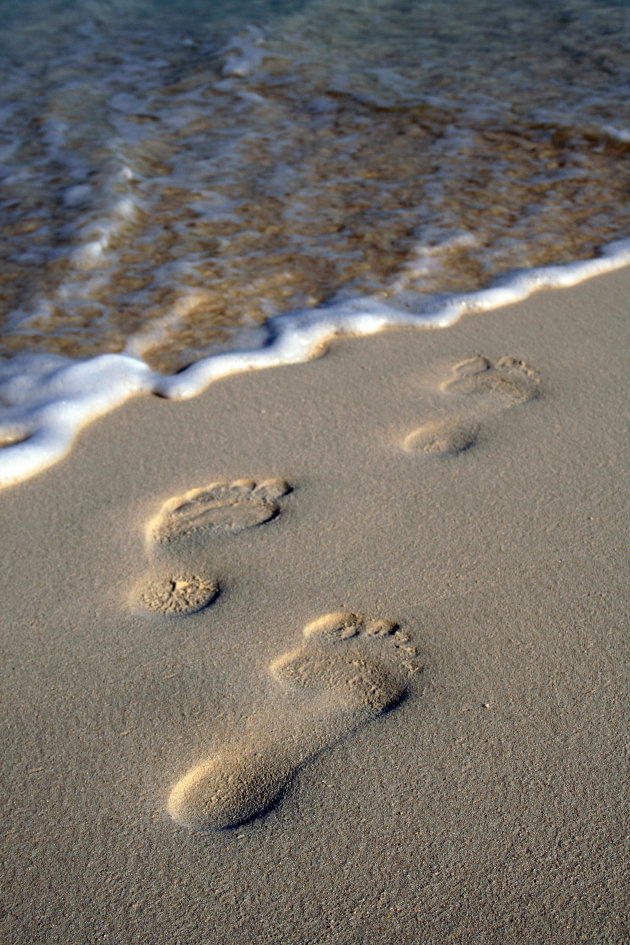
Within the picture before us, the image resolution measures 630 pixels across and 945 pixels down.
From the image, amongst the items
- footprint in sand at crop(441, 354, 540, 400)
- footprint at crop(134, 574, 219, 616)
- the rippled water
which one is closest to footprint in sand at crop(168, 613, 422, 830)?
footprint at crop(134, 574, 219, 616)

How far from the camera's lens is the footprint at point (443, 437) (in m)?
2.08

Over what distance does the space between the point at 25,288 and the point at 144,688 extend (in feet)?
6.68

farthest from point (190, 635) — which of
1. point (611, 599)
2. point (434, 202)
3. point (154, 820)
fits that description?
point (434, 202)

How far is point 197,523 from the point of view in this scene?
1.89m

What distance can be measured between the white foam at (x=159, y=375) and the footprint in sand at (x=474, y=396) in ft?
1.09

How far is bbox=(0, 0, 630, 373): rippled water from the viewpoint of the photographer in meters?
3.01

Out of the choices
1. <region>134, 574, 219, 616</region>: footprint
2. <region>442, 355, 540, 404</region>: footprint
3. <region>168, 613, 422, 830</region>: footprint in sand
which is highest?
<region>134, 574, 219, 616</region>: footprint

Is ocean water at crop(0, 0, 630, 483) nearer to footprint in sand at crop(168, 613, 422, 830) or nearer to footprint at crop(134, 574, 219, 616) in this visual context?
footprint at crop(134, 574, 219, 616)

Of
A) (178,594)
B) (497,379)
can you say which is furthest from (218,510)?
(497,379)

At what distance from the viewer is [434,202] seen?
12.0ft

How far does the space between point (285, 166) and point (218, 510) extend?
2.69m

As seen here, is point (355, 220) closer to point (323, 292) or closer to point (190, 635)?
point (323, 292)

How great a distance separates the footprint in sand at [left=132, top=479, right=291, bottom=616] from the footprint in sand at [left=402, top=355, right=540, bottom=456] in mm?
377

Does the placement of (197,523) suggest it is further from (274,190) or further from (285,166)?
(285,166)
